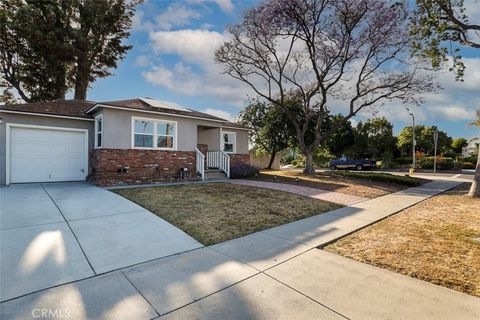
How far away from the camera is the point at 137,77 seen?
50.6 feet

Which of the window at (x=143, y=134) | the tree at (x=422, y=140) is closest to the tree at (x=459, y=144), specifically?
the tree at (x=422, y=140)

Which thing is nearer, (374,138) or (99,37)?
(99,37)

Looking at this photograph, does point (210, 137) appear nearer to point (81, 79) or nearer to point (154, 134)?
point (154, 134)

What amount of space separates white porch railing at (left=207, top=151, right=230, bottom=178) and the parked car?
1685cm

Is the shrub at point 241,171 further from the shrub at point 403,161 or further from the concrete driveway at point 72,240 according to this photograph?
the shrub at point 403,161

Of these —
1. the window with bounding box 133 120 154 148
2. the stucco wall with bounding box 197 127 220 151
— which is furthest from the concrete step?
the window with bounding box 133 120 154 148

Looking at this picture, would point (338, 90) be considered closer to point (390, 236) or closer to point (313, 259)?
point (390, 236)

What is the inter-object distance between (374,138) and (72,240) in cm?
3407

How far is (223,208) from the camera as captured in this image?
6949 mm

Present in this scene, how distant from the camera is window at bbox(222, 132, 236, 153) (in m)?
16.4

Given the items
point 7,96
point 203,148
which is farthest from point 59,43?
point 203,148

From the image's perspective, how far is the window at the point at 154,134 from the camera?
11473 millimetres

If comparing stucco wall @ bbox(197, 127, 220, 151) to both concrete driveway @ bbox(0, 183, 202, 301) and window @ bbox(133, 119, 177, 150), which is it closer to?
window @ bbox(133, 119, 177, 150)

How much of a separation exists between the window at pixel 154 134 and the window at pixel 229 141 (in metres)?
4.48
